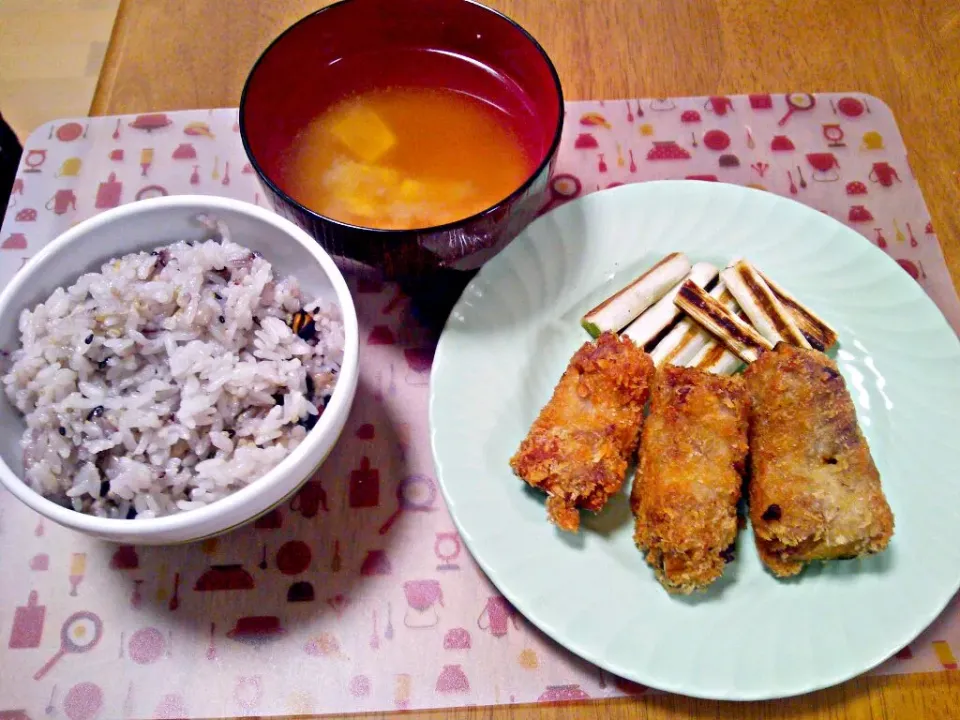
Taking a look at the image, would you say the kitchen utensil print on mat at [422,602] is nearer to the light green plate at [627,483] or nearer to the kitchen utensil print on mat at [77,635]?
the light green plate at [627,483]

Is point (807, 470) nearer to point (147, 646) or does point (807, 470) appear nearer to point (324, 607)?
point (324, 607)

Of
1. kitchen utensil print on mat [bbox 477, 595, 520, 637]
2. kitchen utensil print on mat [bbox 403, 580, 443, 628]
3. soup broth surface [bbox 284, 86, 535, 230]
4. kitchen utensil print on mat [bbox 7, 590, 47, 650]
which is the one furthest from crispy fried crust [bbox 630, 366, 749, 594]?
kitchen utensil print on mat [bbox 7, 590, 47, 650]

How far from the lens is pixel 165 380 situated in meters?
1.16

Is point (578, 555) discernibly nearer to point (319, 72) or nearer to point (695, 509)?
point (695, 509)

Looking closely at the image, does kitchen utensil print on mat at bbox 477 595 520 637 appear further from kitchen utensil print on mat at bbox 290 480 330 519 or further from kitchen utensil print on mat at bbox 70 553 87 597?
kitchen utensil print on mat at bbox 70 553 87 597

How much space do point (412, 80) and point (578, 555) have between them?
0.98 metres

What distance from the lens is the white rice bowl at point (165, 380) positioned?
1.09m

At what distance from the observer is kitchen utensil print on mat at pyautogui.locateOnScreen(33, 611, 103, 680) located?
1254 mm

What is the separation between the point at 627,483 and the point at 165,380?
0.81m

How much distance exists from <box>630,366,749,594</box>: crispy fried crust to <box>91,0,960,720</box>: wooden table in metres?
0.86

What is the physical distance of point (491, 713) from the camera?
3.98 ft

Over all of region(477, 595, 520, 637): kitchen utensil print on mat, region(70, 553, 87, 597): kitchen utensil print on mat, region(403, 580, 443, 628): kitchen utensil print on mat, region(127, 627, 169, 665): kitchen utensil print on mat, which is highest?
region(477, 595, 520, 637): kitchen utensil print on mat

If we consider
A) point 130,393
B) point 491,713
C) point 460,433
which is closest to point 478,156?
point 460,433

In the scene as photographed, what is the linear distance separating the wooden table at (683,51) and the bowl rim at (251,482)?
2.44 feet
